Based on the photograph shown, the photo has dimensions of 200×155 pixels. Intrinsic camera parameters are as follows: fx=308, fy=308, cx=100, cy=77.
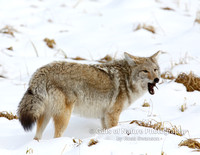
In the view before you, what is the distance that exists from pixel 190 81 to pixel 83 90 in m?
2.75

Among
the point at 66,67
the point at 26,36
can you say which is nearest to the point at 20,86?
the point at 66,67

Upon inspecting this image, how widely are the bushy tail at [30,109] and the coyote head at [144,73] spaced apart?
1.64 meters

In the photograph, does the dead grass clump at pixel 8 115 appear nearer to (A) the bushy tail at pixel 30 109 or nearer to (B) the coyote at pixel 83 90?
(B) the coyote at pixel 83 90

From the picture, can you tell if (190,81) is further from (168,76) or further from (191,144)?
(191,144)

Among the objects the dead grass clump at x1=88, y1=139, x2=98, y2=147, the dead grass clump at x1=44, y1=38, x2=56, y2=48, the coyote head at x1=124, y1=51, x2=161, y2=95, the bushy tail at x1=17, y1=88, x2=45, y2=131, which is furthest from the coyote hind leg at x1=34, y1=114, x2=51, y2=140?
the dead grass clump at x1=44, y1=38, x2=56, y2=48

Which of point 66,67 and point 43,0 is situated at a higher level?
point 43,0

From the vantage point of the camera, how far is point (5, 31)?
938 centimetres

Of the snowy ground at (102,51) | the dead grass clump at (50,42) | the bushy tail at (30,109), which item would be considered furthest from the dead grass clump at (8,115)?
the dead grass clump at (50,42)

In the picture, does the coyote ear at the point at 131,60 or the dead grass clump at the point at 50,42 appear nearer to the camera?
the coyote ear at the point at 131,60

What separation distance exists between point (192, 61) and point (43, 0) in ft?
27.4

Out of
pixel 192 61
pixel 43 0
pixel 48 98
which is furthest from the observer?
pixel 43 0

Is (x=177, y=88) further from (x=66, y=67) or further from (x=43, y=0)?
(x=43, y=0)

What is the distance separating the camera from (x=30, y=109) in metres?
3.90

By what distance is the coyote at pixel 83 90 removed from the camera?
411 centimetres
